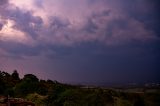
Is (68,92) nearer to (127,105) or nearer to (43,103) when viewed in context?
(43,103)

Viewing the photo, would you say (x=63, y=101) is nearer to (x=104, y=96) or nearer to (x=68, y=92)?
(x=68, y=92)

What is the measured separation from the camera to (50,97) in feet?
141

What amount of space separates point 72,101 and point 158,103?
42.6 feet

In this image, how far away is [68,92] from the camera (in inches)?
1592

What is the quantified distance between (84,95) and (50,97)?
207 inches

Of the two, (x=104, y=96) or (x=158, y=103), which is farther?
(x=158, y=103)

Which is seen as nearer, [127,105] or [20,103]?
[20,103]

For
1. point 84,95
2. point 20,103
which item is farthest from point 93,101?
point 20,103

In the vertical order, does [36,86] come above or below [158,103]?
above

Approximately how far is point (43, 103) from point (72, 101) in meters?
5.06

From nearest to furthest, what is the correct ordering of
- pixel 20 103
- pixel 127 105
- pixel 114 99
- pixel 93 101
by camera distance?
pixel 20 103 → pixel 93 101 → pixel 127 105 → pixel 114 99

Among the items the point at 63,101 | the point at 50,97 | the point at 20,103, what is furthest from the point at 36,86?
the point at 20,103

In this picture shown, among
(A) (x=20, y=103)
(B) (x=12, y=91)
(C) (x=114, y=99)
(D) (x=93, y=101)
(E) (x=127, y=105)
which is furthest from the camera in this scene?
(B) (x=12, y=91)

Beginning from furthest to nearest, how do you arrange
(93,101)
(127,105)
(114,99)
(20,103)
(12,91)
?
(12,91)
(114,99)
(127,105)
(93,101)
(20,103)
